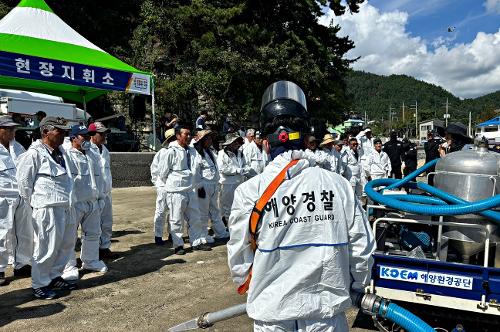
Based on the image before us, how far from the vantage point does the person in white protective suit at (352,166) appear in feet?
33.4

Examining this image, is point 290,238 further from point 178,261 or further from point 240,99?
point 240,99

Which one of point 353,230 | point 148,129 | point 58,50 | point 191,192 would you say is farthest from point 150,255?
point 148,129

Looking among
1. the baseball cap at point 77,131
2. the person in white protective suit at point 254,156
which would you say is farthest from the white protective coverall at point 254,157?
the baseball cap at point 77,131

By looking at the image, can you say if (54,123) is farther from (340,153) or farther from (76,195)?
(340,153)

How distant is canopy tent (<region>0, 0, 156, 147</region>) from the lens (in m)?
8.82

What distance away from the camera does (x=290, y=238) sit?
199 centimetres

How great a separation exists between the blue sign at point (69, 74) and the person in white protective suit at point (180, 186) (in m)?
4.32

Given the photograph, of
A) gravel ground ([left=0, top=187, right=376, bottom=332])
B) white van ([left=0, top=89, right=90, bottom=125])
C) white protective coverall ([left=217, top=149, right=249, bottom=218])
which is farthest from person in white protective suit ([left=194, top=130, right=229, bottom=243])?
white van ([left=0, top=89, right=90, bottom=125])

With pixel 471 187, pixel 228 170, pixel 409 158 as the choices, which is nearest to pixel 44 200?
pixel 228 170

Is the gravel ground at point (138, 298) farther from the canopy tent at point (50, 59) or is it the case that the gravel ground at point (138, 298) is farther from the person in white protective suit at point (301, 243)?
the canopy tent at point (50, 59)

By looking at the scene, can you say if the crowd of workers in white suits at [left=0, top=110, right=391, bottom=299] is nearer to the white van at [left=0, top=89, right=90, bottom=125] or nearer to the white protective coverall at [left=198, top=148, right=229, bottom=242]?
the white protective coverall at [left=198, top=148, right=229, bottom=242]

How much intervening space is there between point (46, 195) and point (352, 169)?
7548 millimetres

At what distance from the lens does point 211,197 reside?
7602 millimetres

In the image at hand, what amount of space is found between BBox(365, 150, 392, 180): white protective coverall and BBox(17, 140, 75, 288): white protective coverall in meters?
8.19
